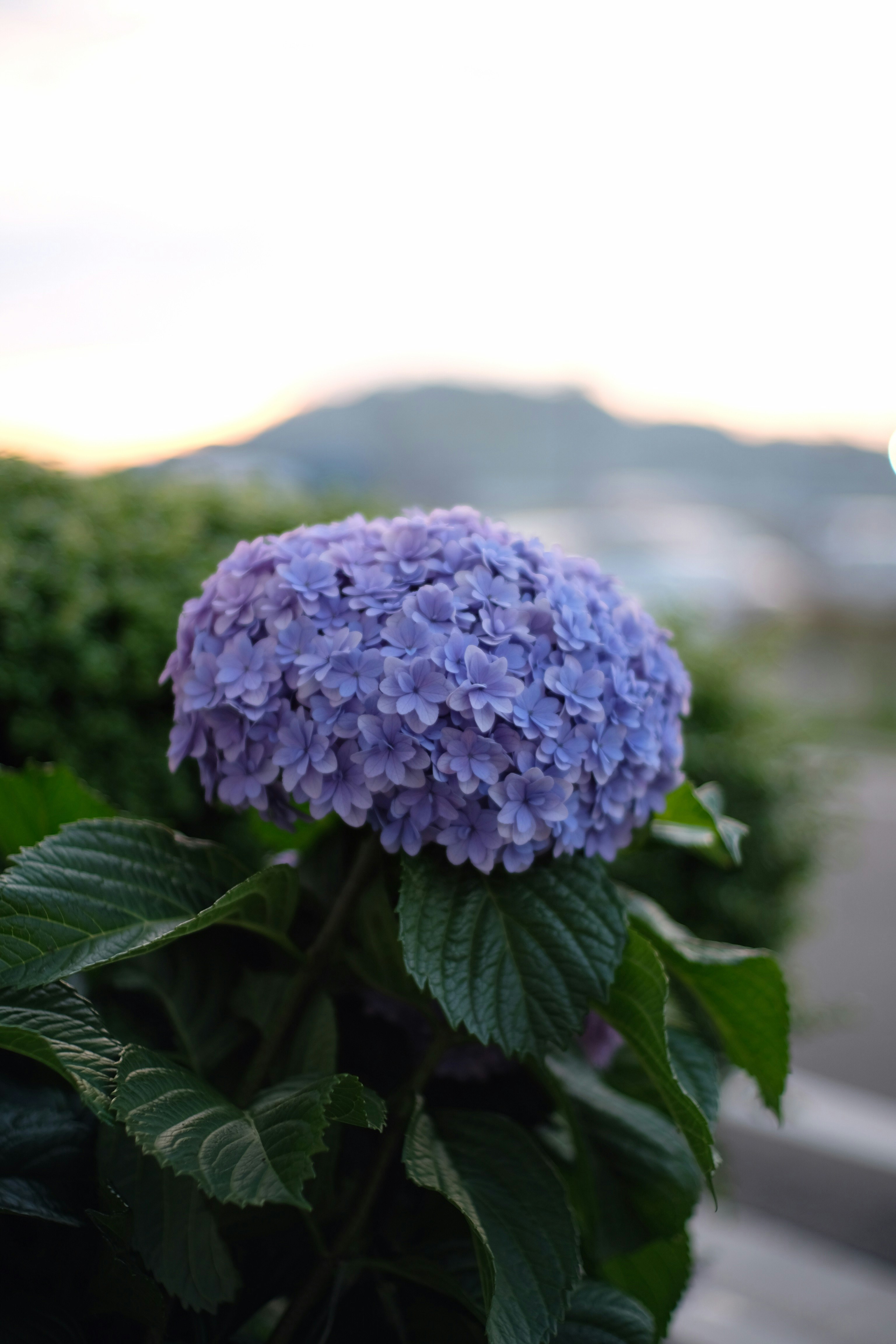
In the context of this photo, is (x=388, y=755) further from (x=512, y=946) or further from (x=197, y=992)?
(x=197, y=992)

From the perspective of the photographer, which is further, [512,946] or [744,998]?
[744,998]

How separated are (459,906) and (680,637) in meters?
1.54

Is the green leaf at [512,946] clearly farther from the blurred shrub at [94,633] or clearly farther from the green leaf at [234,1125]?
the blurred shrub at [94,633]

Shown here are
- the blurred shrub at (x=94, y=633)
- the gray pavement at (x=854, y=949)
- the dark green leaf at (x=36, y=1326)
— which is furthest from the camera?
the gray pavement at (x=854, y=949)

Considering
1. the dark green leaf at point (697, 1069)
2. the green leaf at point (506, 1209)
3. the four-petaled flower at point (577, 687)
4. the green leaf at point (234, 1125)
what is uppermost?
the four-petaled flower at point (577, 687)

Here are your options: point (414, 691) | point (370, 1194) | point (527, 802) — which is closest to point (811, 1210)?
point (370, 1194)

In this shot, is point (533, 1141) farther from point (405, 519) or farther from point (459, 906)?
point (405, 519)

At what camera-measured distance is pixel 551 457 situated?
22.1 m

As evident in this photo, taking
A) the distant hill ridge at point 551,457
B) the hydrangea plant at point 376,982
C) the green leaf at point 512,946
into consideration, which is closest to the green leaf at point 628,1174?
the hydrangea plant at point 376,982

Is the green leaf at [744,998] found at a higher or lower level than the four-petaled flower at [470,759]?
lower

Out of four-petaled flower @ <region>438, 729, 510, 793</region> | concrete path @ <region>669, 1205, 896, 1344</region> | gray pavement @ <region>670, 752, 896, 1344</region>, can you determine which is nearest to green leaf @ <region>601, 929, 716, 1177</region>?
four-petaled flower @ <region>438, 729, 510, 793</region>

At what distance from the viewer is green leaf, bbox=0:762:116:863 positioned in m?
1.07

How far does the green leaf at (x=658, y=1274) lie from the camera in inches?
41.7

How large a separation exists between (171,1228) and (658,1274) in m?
0.57
